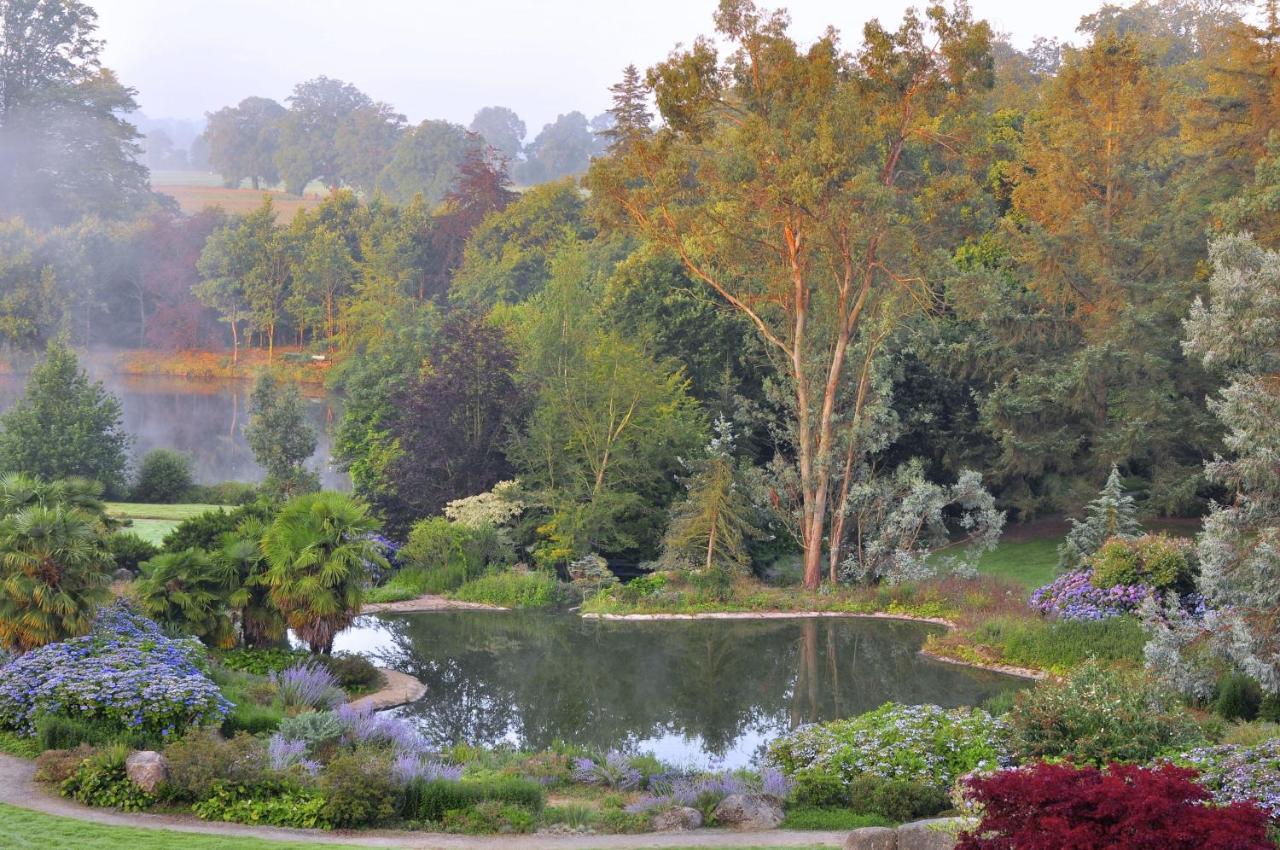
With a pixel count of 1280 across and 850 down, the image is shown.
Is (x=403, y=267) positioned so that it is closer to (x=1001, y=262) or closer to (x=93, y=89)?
(x=93, y=89)

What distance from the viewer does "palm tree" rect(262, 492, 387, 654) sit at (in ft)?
51.5

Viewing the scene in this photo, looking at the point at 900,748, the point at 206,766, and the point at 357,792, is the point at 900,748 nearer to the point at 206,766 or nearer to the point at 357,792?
the point at 357,792

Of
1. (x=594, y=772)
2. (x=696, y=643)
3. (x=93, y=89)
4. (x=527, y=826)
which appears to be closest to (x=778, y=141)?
(x=696, y=643)

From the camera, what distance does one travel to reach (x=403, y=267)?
197ft


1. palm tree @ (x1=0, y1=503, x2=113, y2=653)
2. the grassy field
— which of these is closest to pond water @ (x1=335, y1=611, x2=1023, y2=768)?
palm tree @ (x1=0, y1=503, x2=113, y2=653)

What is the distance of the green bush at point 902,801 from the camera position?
424 inches

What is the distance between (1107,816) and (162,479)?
26529mm

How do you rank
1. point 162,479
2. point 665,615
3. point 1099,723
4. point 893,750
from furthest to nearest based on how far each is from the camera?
point 162,479 → point 665,615 → point 893,750 → point 1099,723

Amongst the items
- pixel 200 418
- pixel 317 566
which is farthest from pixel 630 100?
pixel 317 566

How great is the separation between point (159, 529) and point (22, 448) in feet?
22.6

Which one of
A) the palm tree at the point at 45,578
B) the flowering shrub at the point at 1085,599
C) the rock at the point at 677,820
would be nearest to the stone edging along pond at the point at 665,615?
the flowering shrub at the point at 1085,599

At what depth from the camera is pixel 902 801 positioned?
1077 centimetres

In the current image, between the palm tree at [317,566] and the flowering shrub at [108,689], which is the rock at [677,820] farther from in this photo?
the palm tree at [317,566]

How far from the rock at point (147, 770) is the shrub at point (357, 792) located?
1324 mm
